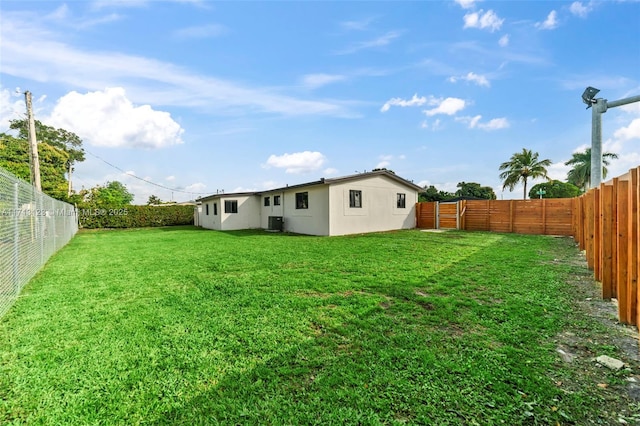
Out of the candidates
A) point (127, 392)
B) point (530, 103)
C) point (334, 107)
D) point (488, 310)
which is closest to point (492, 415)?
point (488, 310)

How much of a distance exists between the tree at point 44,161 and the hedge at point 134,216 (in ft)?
8.40

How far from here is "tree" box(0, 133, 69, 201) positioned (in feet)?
73.4

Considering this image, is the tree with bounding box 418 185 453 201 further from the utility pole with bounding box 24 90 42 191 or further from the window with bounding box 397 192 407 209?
the utility pole with bounding box 24 90 42 191

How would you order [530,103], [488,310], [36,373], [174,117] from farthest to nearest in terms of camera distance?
1. [174,117]
2. [530,103]
3. [488,310]
4. [36,373]

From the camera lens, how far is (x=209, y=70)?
11.8m

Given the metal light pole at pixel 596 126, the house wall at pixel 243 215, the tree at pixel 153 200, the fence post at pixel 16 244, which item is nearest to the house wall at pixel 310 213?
the house wall at pixel 243 215

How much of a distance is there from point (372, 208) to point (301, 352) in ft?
44.9

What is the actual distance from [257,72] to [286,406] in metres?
13.1

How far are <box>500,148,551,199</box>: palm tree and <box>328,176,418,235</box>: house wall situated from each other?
1800cm

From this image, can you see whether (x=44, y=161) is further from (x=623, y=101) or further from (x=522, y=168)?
(x=522, y=168)

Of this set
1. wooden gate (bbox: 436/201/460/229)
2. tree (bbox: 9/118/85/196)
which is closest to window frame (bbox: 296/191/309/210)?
wooden gate (bbox: 436/201/460/229)

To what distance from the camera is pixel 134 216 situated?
23.8 meters

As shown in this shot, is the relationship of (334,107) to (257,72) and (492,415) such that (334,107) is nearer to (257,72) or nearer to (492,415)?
(257,72)

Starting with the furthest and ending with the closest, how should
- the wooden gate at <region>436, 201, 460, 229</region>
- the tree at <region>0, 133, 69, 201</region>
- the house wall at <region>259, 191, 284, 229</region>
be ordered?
the tree at <region>0, 133, 69, 201</region>, the house wall at <region>259, 191, 284, 229</region>, the wooden gate at <region>436, 201, 460, 229</region>
